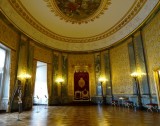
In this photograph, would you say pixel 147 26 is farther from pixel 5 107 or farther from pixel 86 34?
pixel 5 107

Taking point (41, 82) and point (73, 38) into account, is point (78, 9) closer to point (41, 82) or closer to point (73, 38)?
point (73, 38)

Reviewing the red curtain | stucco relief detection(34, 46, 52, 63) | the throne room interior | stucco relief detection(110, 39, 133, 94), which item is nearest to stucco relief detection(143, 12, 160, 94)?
the throne room interior

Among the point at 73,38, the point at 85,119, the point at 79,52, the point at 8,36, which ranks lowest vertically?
the point at 85,119

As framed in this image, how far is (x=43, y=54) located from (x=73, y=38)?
3.51 metres

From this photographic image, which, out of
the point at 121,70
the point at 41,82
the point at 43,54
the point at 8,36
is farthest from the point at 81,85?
the point at 8,36

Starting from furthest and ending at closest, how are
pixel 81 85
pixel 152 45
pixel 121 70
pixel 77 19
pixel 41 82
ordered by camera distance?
pixel 81 85 → pixel 41 82 → pixel 121 70 → pixel 77 19 → pixel 152 45

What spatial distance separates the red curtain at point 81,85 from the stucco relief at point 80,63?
1.42 ft

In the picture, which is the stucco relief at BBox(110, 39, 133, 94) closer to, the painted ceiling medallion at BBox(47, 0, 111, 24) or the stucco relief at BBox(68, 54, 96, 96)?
the stucco relief at BBox(68, 54, 96, 96)

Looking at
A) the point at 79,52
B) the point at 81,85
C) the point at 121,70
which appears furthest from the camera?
the point at 79,52

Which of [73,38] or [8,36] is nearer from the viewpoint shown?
[8,36]

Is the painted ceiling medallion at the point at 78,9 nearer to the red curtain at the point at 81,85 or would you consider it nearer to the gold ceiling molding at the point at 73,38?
the gold ceiling molding at the point at 73,38

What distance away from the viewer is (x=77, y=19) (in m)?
10.5

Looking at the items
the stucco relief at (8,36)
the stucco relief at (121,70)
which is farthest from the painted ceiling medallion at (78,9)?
the stucco relief at (121,70)

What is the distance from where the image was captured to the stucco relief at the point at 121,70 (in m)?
10.3
